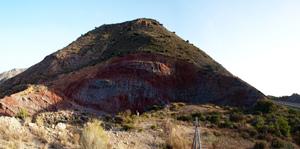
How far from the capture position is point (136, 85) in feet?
95.5

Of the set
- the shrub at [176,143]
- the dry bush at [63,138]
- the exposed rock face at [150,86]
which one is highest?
the exposed rock face at [150,86]

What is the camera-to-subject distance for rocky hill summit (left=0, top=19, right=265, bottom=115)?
84.6 feet

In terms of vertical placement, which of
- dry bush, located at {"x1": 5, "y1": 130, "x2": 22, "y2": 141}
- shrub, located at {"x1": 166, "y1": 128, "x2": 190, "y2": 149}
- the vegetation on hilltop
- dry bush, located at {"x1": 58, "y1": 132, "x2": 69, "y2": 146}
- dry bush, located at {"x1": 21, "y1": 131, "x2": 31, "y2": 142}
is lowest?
shrub, located at {"x1": 166, "y1": 128, "x2": 190, "y2": 149}

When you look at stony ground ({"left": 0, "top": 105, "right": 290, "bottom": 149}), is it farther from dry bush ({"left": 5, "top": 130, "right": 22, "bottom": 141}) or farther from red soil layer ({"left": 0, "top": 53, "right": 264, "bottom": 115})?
red soil layer ({"left": 0, "top": 53, "right": 264, "bottom": 115})

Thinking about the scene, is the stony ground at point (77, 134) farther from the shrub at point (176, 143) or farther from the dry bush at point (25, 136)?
the shrub at point (176, 143)

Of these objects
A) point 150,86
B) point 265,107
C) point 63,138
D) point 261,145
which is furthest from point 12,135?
point 265,107

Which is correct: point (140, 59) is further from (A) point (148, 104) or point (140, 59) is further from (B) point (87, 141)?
(B) point (87, 141)

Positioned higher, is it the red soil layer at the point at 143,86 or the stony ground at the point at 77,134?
the red soil layer at the point at 143,86

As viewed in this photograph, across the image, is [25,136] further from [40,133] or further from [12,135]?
[40,133]

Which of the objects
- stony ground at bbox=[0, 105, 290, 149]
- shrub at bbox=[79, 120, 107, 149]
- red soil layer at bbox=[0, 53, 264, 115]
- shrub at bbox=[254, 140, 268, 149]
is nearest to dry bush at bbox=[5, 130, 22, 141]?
stony ground at bbox=[0, 105, 290, 149]

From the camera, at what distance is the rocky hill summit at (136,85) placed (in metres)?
25.8

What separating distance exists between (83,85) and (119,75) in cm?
606

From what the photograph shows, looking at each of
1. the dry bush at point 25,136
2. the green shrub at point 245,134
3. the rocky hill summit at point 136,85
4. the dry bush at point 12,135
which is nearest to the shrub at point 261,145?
the green shrub at point 245,134

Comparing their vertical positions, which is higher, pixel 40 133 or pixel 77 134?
pixel 40 133
